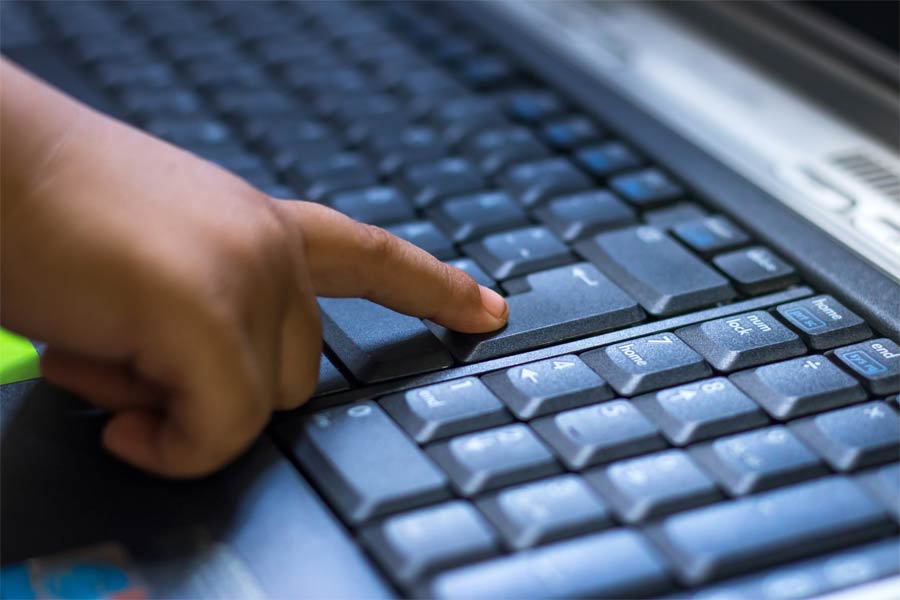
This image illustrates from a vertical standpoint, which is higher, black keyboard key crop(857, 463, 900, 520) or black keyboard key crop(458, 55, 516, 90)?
black keyboard key crop(458, 55, 516, 90)

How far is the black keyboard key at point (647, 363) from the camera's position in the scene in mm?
459

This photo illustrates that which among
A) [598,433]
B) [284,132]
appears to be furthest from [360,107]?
[598,433]

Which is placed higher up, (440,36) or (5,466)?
(440,36)

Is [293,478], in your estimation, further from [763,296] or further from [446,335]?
[763,296]

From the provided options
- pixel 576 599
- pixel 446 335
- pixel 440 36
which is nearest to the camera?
pixel 576 599

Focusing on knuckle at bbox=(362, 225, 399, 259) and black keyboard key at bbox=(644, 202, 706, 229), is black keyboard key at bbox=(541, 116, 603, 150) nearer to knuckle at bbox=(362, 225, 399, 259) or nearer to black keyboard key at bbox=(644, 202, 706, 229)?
black keyboard key at bbox=(644, 202, 706, 229)

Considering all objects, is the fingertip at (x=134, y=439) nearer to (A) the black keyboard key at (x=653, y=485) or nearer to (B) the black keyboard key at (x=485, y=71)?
(A) the black keyboard key at (x=653, y=485)

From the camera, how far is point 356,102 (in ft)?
2.38

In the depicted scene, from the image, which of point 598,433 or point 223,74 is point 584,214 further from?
point 223,74

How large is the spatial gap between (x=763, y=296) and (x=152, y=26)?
527mm

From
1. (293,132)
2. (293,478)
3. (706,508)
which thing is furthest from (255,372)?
(293,132)

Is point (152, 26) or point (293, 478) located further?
point (152, 26)

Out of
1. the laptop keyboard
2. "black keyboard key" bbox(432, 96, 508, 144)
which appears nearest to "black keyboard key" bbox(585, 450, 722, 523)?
the laptop keyboard

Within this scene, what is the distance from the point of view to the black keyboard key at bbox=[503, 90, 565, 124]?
0.71 m
